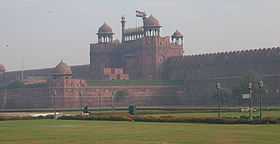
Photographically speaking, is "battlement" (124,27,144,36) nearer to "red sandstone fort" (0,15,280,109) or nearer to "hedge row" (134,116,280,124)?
"red sandstone fort" (0,15,280,109)

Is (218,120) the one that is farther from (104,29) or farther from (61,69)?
(104,29)

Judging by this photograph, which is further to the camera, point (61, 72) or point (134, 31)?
point (134, 31)

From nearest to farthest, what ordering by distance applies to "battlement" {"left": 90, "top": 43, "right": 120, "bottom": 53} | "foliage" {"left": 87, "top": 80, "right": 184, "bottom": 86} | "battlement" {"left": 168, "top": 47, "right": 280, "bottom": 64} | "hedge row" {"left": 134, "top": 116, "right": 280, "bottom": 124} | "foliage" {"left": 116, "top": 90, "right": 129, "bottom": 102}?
"hedge row" {"left": 134, "top": 116, "right": 280, "bottom": 124} → "battlement" {"left": 168, "top": 47, "right": 280, "bottom": 64} → "foliage" {"left": 116, "top": 90, "right": 129, "bottom": 102} → "foliage" {"left": 87, "top": 80, "right": 184, "bottom": 86} → "battlement" {"left": 90, "top": 43, "right": 120, "bottom": 53}

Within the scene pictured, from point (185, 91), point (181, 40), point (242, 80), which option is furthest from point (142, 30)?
point (242, 80)

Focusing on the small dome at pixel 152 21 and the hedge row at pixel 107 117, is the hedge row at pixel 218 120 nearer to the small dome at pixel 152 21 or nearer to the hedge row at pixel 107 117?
the hedge row at pixel 107 117

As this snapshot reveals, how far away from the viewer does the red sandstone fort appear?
82.6 metres

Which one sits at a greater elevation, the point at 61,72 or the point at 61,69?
the point at 61,69

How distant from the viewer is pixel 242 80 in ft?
253

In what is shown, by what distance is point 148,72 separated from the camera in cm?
9725

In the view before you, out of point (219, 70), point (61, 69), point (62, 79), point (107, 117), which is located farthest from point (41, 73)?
point (107, 117)

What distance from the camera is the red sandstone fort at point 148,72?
271ft

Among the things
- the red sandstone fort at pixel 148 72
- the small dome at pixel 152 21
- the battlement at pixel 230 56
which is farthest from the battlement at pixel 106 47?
the battlement at pixel 230 56

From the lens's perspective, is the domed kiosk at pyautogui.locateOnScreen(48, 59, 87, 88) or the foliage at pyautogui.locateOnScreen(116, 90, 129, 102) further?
the foliage at pyautogui.locateOnScreen(116, 90, 129, 102)

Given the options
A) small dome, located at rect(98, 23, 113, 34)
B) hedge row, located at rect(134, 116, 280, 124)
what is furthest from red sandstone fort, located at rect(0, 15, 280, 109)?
hedge row, located at rect(134, 116, 280, 124)
